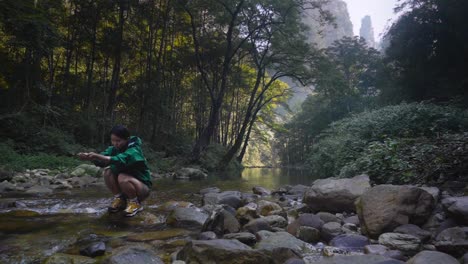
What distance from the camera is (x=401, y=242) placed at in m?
2.98

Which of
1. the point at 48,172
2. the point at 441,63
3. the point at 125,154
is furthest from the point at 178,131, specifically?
the point at 125,154

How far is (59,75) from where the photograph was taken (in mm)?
15953

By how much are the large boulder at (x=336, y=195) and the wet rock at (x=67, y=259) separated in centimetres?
338

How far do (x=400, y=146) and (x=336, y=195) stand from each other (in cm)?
271

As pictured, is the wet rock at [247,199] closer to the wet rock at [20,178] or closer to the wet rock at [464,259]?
the wet rock at [464,259]

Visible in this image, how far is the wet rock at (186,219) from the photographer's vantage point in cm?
387

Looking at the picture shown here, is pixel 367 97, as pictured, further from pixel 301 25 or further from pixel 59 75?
pixel 59 75

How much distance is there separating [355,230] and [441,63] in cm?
1278

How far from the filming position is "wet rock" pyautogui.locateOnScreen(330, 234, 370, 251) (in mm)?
3180

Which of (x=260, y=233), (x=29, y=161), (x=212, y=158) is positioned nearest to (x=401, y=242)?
(x=260, y=233)

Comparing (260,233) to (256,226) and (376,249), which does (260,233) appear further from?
(376,249)

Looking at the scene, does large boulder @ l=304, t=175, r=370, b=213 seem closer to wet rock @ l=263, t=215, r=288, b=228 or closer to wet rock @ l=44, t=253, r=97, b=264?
wet rock @ l=263, t=215, r=288, b=228

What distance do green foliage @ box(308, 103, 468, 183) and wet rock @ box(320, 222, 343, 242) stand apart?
2.30m

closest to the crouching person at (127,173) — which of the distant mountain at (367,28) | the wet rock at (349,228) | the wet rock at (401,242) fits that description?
the wet rock at (349,228)
